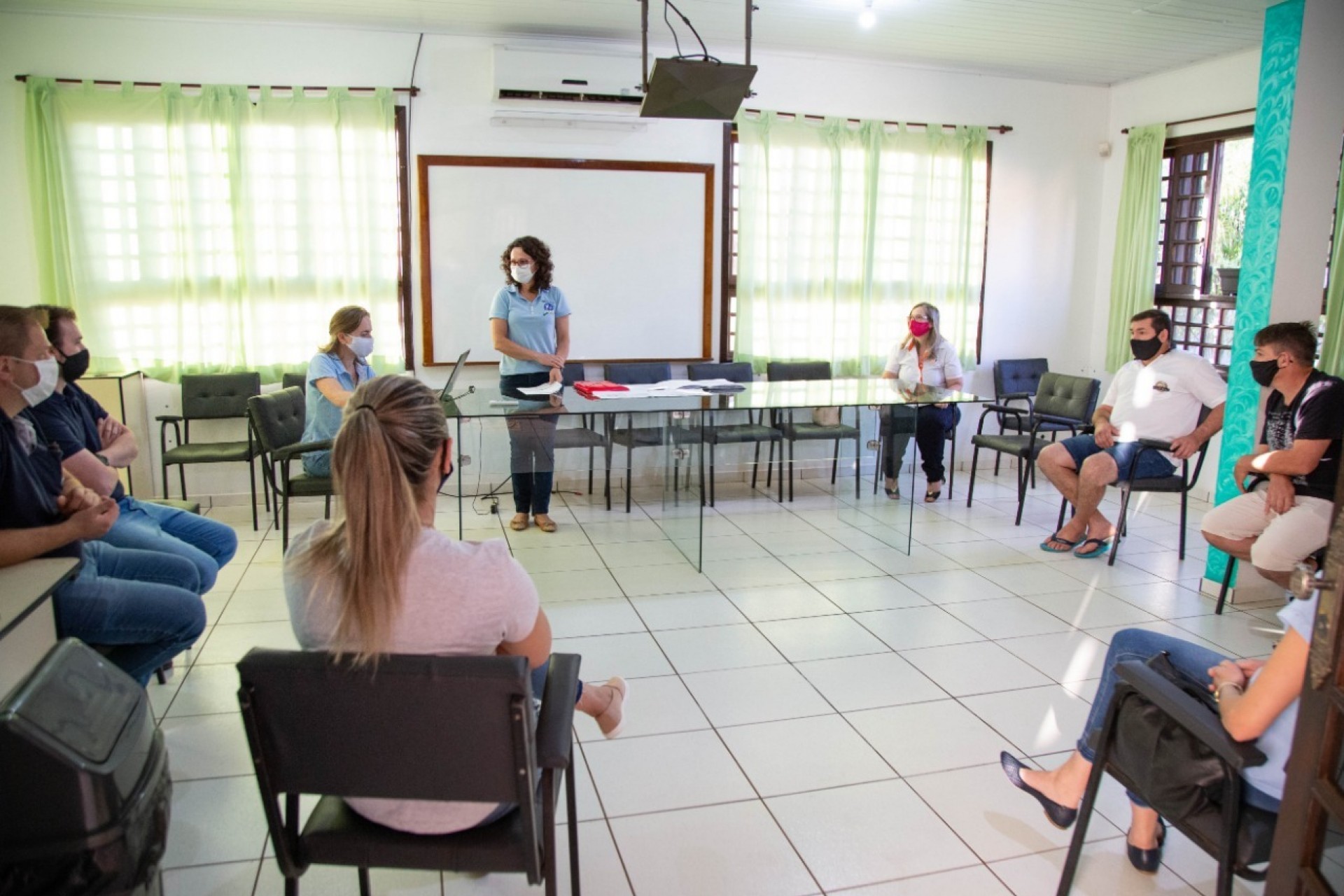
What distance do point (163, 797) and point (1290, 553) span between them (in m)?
3.47

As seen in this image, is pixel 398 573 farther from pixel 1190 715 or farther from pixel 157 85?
pixel 157 85

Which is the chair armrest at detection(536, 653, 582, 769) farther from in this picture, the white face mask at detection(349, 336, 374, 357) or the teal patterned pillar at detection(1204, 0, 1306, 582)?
the teal patterned pillar at detection(1204, 0, 1306, 582)

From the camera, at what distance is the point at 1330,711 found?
4.00 ft

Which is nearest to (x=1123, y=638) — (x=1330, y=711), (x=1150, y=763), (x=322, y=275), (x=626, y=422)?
(x=1150, y=763)

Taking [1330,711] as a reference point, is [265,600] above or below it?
below

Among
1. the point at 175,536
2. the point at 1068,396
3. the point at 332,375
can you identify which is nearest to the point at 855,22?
the point at 1068,396

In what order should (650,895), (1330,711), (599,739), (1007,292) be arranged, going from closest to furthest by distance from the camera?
(1330,711), (650,895), (599,739), (1007,292)

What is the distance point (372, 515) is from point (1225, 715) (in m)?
1.42

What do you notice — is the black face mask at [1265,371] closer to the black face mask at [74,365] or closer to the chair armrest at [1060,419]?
the chair armrest at [1060,419]

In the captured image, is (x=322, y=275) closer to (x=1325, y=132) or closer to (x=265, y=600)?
(x=265, y=600)

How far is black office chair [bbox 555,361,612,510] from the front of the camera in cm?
419

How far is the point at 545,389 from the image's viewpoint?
14.1ft

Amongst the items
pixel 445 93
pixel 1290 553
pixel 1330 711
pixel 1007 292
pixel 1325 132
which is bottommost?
pixel 1290 553

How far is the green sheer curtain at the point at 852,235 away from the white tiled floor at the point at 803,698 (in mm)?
1446
